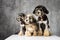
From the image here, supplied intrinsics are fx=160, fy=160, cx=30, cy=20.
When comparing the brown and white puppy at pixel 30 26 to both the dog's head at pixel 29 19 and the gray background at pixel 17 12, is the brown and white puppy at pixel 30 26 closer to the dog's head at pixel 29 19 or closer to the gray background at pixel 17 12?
the dog's head at pixel 29 19

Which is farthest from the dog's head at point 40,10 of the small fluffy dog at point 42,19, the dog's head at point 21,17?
the dog's head at point 21,17

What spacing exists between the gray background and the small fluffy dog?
0.24 ft

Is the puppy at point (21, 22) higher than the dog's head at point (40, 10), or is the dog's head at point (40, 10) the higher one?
the dog's head at point (40, 10)

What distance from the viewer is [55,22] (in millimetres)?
1984

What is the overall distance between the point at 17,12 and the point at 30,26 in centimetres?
27

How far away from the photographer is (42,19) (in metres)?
1.92

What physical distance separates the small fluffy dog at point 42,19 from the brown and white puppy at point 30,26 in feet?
0.25

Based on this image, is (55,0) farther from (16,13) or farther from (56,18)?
(16,13)

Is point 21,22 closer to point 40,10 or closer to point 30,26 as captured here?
point 30,26

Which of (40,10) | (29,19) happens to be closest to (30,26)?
(29,19)

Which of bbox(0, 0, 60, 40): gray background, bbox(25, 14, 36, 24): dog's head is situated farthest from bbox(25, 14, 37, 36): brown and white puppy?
bbox(0, 0, 60, 40): gray background

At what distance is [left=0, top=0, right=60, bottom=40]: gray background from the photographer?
1984mm

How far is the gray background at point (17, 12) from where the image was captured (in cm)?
198

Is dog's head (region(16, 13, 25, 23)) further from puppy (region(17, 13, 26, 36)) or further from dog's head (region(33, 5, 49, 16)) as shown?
dog's head (region(33, 5, 49, 16))
